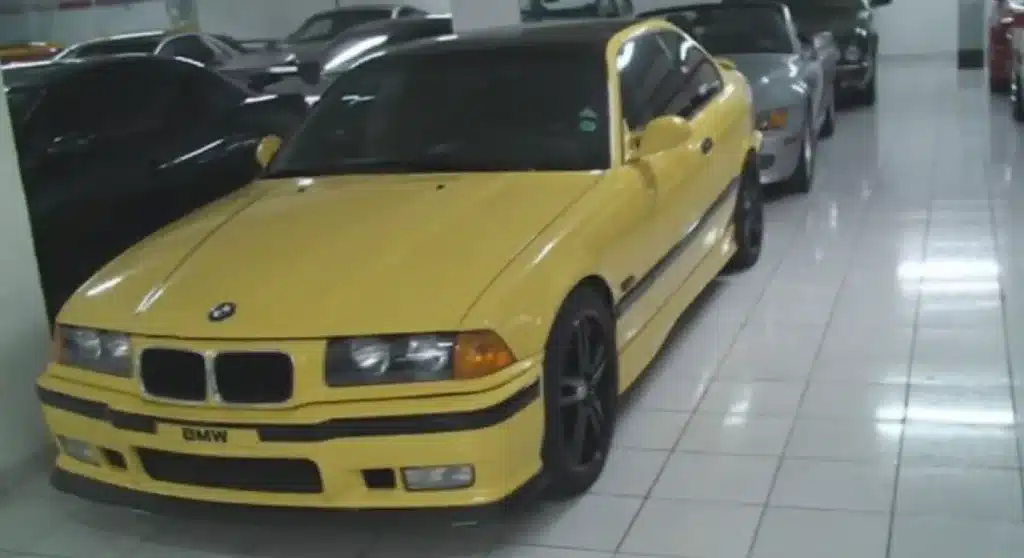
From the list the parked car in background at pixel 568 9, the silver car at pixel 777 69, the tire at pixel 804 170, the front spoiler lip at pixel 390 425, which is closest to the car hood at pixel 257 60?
the parked car in background at pixel 568 9

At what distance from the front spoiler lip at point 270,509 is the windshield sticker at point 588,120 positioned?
54.0 inches

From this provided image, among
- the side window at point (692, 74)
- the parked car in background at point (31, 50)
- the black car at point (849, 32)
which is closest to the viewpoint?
the side window at point (692, 74)

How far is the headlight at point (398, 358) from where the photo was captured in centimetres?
314

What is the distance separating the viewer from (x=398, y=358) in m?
3.15

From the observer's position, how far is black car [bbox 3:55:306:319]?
17.7 feet

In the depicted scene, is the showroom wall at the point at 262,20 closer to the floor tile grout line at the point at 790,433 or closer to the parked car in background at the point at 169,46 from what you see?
the parked car in background at the point at 169,46

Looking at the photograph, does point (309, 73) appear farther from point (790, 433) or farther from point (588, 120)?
point (790, 433)

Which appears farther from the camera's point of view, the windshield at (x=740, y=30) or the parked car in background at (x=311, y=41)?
the parked car in background at (x=311, y=41)

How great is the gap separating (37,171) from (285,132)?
1848 mm

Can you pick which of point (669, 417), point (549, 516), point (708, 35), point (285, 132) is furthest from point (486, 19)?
point (549, 516)

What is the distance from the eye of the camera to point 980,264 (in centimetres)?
582

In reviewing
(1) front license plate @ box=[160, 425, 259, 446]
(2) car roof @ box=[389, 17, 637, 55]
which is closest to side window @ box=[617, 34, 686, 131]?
(2) car roof @ box=[389, 17, 637, 55]

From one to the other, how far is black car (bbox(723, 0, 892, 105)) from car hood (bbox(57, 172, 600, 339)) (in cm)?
767

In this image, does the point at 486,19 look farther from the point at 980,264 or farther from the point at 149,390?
the point at 149,390
